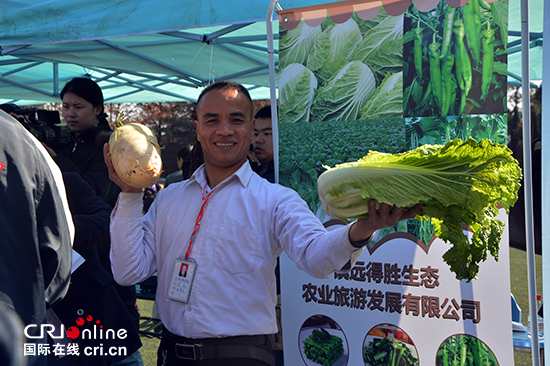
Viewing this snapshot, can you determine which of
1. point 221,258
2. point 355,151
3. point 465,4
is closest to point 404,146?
point 355,151

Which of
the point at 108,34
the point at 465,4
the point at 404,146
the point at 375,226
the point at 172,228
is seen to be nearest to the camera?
the point at 375,226

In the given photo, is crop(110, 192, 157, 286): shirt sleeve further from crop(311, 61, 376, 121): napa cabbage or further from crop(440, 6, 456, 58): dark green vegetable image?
crop(440, 6, 456, 58): dark green vegetable image

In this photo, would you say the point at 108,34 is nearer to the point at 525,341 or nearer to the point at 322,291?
the point at 322,291

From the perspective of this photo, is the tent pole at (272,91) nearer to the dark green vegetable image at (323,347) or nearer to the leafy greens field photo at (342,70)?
the leafy greens field photo at (342,70)

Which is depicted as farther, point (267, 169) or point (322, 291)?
point (267, 169)

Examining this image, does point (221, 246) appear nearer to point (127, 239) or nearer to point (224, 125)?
point (127, 239)

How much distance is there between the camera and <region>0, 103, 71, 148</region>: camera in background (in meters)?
2.97

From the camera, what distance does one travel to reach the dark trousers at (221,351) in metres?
1.79

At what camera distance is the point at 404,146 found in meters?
2.34

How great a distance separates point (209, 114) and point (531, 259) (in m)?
1.64

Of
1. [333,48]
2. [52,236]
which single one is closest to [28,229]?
[52,236]

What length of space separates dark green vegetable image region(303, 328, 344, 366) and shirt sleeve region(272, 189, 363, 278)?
0.92 m

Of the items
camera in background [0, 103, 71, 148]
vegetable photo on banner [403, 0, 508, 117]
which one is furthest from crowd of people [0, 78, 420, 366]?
camera in background [0, 103, 71, 148]

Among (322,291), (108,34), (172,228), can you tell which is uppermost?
(108,34)
